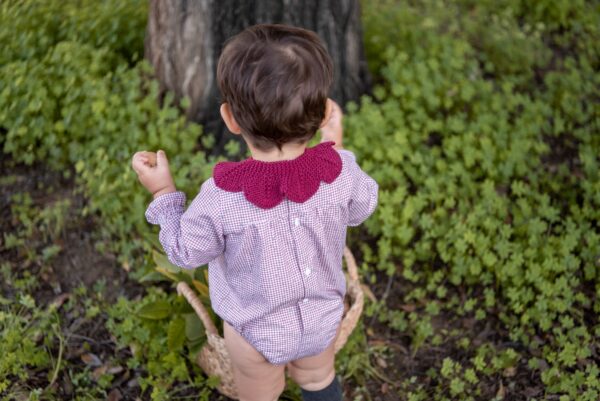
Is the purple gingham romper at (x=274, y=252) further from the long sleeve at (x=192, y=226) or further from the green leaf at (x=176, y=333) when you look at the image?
the green leaf at (x=176, y=333)

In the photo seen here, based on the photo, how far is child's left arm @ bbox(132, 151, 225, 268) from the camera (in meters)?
2.08

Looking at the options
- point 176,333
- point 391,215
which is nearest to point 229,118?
point 176,333

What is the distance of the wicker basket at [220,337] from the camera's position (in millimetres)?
2791

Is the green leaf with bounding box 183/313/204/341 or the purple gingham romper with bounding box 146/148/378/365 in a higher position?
the purple gingham romper with bounding box 146/148/378/365

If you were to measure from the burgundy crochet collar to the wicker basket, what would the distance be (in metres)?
0.94

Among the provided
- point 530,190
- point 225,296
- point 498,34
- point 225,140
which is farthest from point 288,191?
point 498,34

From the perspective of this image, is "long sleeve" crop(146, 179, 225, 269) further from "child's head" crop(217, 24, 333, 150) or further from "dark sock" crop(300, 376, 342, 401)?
"dark sock" crop(300, 376, 342, 401)

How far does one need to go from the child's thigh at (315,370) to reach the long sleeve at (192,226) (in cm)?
74

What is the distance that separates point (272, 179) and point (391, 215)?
1744 mm

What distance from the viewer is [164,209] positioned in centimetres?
226

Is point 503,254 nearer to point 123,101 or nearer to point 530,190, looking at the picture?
point 530,190

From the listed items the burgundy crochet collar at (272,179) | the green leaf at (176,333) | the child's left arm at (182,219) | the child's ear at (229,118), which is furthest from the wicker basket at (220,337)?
the child's ear at (229,118)

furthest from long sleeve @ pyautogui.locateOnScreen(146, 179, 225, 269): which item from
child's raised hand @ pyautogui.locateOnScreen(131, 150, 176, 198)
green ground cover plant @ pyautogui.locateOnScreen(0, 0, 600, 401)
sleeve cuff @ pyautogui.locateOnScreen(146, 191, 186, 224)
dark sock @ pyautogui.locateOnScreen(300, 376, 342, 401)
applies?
dark sock @ pyautogui.locateOnScreen(300, 376, 342, 401)

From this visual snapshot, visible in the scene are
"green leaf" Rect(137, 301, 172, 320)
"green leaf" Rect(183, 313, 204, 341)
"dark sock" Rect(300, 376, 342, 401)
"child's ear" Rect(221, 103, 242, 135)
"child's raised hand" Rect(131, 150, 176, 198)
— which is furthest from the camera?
"green leaf" Rect(137, 301, 172, 320)
